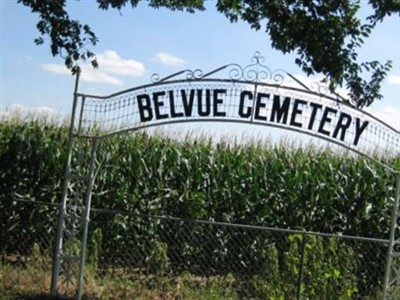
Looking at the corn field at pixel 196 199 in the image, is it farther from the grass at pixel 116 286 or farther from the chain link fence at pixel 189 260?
the grass at pixel 116 286

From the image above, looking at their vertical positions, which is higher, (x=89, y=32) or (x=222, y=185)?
(x=89, y=32)

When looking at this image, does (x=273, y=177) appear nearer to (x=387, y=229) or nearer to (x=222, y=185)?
(x=222, y=185)

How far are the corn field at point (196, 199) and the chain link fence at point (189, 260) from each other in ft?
0.08

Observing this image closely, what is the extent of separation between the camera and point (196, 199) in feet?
38.4

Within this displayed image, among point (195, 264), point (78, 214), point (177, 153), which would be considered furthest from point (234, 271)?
point (78, 214)

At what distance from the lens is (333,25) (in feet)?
31.9

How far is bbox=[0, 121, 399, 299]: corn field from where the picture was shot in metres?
11.4

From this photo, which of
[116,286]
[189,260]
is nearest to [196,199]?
[189,260]

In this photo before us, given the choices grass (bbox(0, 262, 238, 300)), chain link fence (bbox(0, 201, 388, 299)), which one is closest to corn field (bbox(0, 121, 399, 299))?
chain link fence (bbox(0, 201, 388, 299))

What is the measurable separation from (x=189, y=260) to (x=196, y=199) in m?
1.05

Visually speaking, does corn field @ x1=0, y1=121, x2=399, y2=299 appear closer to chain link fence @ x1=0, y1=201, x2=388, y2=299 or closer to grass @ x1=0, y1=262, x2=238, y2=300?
chain link fence @ x1=0, y1=201, x2=388, y2=299

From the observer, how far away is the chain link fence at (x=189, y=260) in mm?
9492

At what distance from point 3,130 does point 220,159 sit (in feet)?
12.5

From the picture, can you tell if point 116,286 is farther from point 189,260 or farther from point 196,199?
point 196,199
